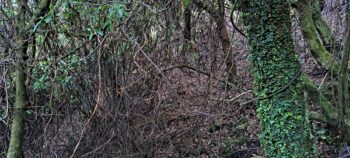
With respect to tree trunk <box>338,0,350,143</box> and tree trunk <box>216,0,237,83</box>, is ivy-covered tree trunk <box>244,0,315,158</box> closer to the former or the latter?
tree trunk <box>338,0,350,143</box>

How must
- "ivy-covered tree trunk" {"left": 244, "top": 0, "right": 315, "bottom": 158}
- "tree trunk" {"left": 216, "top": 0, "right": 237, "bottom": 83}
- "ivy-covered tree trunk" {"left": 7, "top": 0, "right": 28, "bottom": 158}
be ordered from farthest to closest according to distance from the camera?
1. "tree trunk" {"left": 216, "top": 0, "right": 237, "bottom": 83}
2. "ivy-covered tree trunk" {"left": 7, "top": 0, "right": 28, "bottom": 158}
3. "ivy-covered tree trunk" {"left": 244, "top": 0, "right": 315, "bottom": 158}

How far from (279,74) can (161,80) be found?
154 centimetres

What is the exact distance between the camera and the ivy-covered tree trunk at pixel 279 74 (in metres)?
2.95

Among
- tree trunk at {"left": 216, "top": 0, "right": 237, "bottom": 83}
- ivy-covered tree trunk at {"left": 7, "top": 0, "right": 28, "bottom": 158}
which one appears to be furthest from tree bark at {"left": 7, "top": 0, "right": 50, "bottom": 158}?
tree trunk at {"left": 216, "top": 0, "right": 237, "bottom": 83}

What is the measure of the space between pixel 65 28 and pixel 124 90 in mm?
855

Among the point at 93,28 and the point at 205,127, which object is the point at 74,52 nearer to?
the point at 93,28

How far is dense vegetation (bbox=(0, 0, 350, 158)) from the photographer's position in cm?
301

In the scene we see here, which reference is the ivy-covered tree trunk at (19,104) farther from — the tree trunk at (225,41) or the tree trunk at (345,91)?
the tree trunk at (345,91)

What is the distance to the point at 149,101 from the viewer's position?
14.1 feet

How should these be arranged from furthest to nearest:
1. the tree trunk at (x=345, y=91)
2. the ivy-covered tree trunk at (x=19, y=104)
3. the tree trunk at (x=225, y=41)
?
the tree trunk at (x=225, y=41) < the ivy-covered tree trunk at (x=19, y=104) < the tree trunk at (x=345, y=91)

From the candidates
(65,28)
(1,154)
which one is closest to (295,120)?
(65,28)

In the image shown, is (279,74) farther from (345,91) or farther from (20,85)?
(20,85)

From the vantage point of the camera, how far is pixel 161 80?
13.6 ft

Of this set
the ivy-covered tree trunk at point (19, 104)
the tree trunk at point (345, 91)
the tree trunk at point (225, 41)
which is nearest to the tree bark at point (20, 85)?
the ivy-covered tree trunk at point (19, 104)
